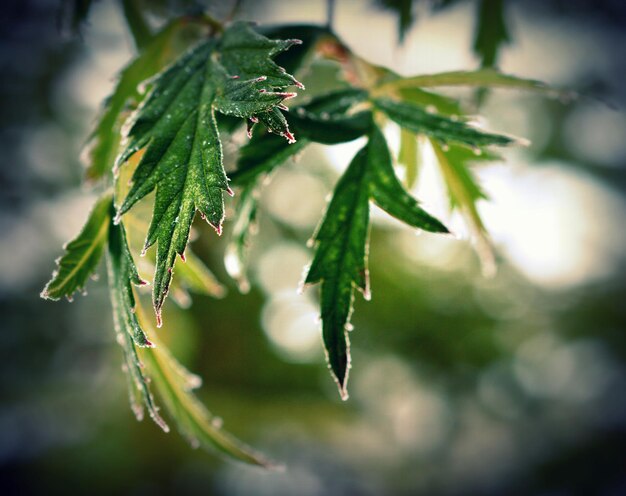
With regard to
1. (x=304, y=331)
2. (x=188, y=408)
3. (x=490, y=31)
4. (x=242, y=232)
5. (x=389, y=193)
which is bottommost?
(x=304, y=331)

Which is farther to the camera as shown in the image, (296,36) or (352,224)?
(296,36)

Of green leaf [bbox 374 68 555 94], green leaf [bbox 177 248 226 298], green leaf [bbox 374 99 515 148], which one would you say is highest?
green leaf [bbox 374 68 555 94]

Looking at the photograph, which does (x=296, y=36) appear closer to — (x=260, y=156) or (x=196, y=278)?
(x=260, y=156)

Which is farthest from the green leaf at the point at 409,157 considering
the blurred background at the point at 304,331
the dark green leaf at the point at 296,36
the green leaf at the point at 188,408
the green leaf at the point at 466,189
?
the blurred background at the point at 304,331

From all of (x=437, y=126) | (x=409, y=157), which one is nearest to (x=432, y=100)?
(x=409, y=157)

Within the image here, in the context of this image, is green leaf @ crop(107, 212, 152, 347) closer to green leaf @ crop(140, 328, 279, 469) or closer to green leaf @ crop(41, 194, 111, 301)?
green leaf @ crop(41, 194, 111, 301)

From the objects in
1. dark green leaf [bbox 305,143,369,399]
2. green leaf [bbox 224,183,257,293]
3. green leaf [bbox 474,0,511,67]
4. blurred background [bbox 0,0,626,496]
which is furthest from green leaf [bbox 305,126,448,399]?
blurred background [bbox 0,0,626,496]

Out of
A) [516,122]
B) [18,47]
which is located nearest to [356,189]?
[18,47]
